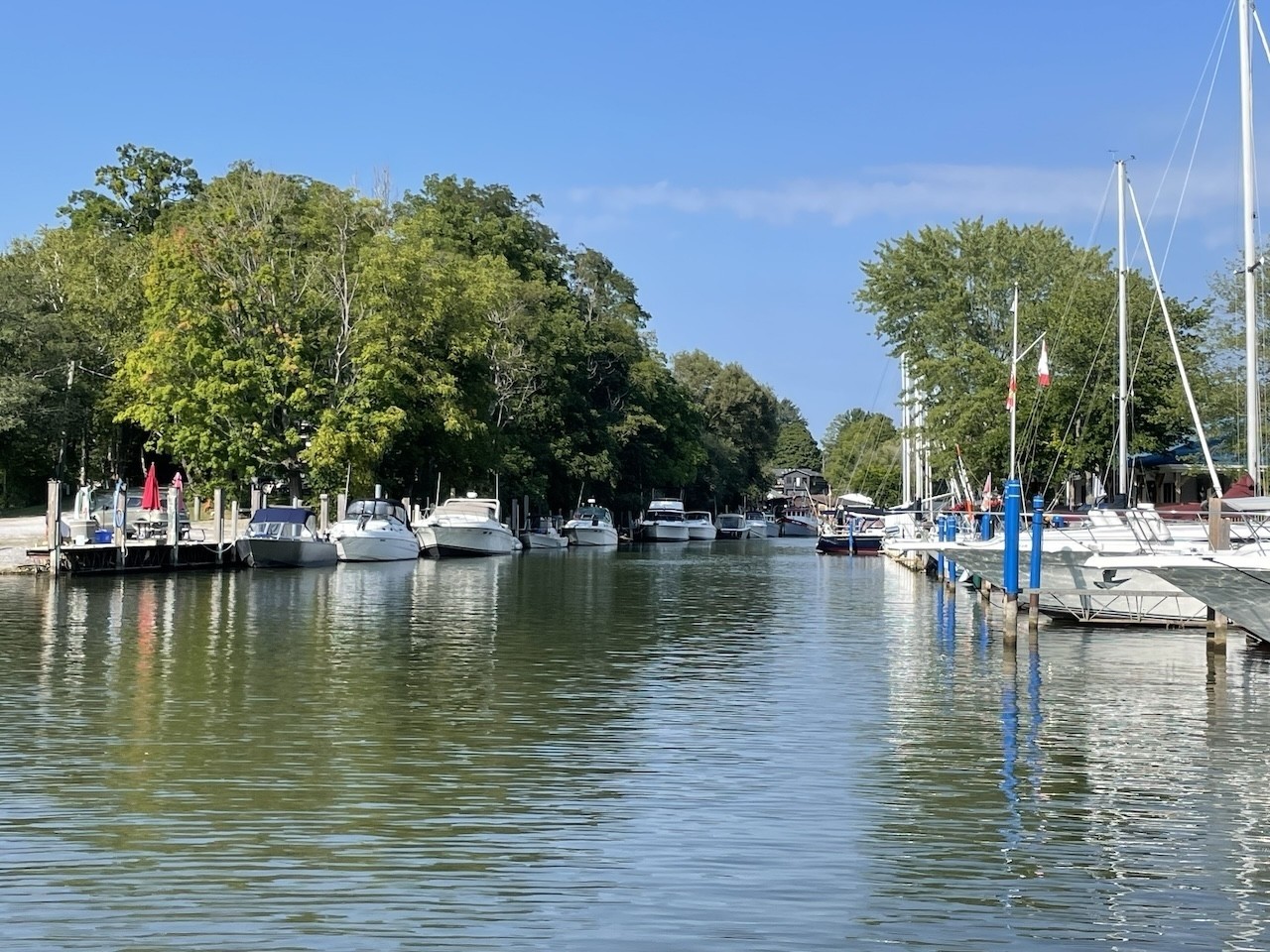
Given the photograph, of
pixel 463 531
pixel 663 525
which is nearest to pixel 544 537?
pixel 463 531

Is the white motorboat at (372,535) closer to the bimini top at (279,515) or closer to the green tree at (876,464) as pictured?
the bimini top at (279,515)

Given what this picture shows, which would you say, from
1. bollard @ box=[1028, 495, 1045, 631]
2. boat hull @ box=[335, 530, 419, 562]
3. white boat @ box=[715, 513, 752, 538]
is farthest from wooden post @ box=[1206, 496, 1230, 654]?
white boat @ box=[715, 513, 752, 538]

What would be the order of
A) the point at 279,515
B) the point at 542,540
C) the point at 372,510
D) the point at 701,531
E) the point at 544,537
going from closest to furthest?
the point at 279,515 < the point at 372,510 < the point at 542,540 < the point at 544,537 < the point at 701,531

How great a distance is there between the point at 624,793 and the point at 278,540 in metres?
42.0

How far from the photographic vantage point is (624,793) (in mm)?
14234

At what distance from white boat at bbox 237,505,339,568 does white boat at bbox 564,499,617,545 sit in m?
40.6

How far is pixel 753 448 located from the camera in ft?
527

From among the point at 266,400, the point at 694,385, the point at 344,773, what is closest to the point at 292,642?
the point at 344,773

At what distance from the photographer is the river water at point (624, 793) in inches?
401

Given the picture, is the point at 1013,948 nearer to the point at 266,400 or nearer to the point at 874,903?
the point at 874,903

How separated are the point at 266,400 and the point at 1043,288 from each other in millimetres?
35419

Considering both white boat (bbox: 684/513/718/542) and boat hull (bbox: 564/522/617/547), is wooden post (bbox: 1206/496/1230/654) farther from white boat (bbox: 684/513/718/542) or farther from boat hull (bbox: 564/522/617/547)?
white boat (bbox: 684/513/718/542)

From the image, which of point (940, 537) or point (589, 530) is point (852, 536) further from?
point (940, 537)

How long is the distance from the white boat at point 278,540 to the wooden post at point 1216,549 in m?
35.5
